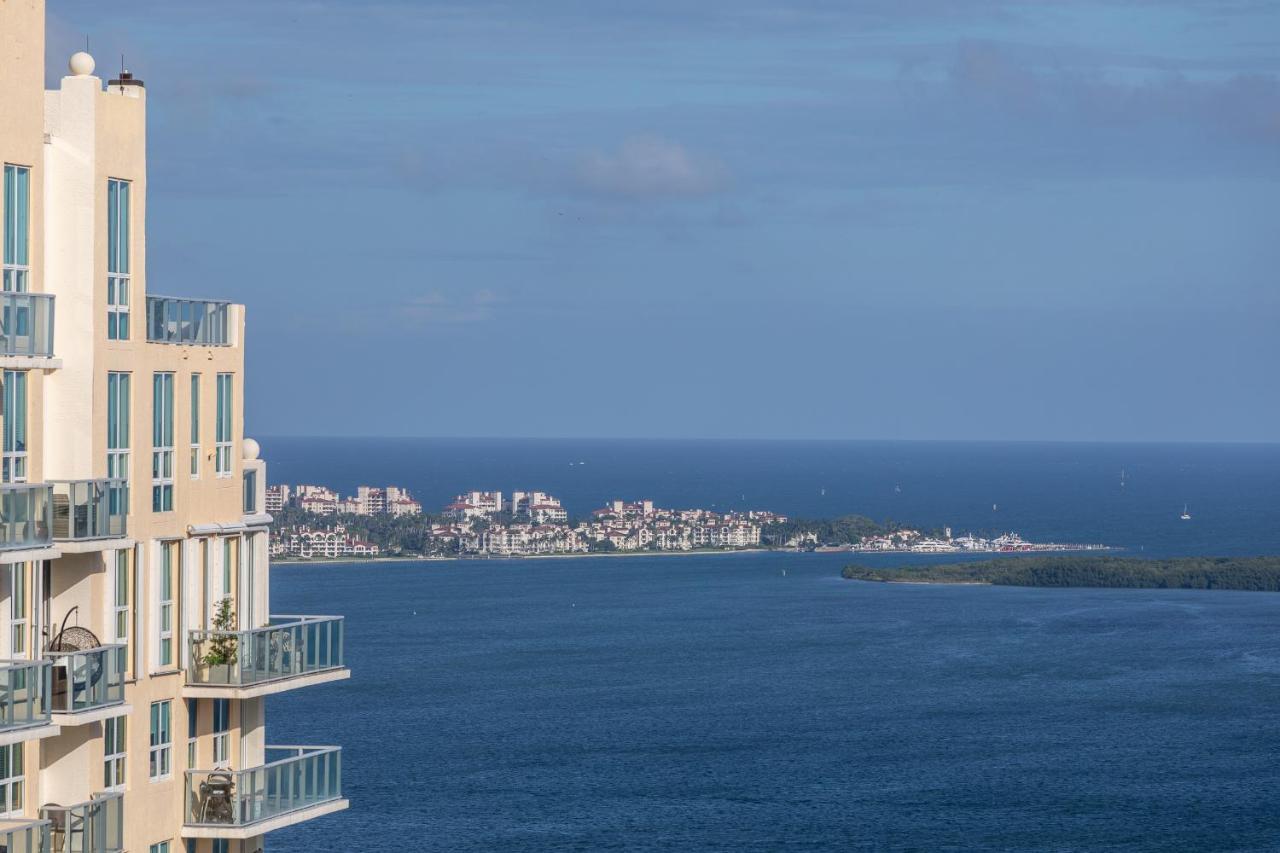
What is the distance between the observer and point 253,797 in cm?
1555

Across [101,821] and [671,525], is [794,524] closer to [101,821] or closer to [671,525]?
[671,525]

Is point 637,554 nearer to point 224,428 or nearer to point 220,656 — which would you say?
point 224,428

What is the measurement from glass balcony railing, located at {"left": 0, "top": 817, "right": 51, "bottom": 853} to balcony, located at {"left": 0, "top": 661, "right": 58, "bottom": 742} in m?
0.07

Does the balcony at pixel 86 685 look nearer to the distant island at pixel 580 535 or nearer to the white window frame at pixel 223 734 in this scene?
the white window frame at pixel 223 734

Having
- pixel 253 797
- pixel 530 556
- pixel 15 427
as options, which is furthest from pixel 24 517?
pixel 530 556

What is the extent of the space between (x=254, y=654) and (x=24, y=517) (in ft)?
9.67

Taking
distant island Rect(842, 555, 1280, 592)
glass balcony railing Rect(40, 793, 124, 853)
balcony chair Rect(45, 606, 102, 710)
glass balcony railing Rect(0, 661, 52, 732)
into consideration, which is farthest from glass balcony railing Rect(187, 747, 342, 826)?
distant island Rect(842, 555, 1280, 592)

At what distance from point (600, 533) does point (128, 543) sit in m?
163

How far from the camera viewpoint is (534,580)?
464 feet

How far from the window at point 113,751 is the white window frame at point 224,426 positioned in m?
2.21

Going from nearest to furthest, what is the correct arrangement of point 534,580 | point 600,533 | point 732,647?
point 732,647
point 534,580
point 600,533

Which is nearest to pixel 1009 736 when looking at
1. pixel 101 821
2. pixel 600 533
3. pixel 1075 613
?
pixel 1075 613

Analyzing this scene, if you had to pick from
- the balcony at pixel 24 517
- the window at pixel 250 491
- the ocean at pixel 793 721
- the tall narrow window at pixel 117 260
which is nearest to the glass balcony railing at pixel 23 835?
the balcony at pixel 24 517

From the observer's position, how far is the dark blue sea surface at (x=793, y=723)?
56.3m
